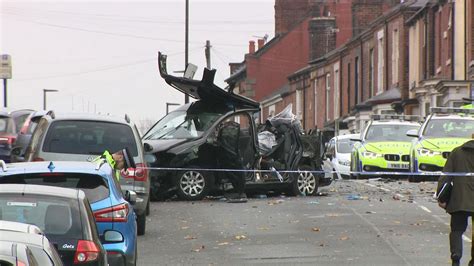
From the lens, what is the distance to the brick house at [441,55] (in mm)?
38750

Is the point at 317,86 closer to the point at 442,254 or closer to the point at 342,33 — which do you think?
the point at 342,33

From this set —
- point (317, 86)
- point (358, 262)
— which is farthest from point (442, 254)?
point (317, 86)

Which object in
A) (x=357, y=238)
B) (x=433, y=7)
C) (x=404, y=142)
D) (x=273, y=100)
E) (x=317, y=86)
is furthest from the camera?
(x=273, y=100)

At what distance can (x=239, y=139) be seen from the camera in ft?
72.3

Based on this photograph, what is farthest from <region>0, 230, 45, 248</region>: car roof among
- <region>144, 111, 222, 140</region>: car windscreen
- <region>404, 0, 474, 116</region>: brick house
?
<region>404, 0, 474, 116</region>: brick house

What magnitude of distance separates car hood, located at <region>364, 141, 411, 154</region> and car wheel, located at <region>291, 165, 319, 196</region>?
253 inches

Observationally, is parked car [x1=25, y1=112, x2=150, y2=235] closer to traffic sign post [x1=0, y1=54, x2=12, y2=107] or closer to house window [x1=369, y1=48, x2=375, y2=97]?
house window [x1=369, y1=48, x2=375, y2=97]

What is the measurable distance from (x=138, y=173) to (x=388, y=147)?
1476 centimetres

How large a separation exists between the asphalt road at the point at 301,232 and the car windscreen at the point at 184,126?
144 centimetres

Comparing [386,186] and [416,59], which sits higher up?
[416,59]

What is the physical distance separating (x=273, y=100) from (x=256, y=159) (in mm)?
60995

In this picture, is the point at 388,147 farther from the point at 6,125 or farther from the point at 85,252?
the point at 85,252

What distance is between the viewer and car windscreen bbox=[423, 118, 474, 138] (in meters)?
27.3

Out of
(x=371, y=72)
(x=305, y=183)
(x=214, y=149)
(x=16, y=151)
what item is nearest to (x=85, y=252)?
(x=16, y=151)
